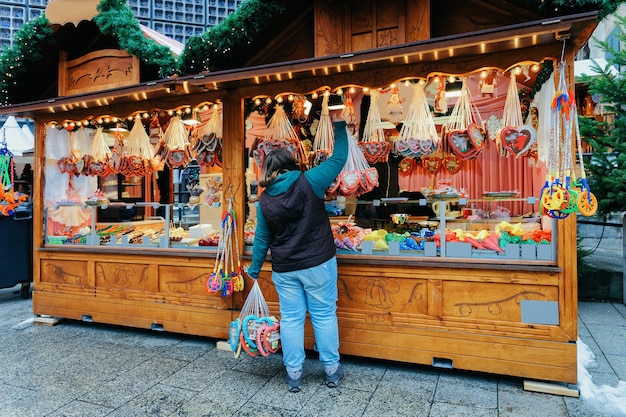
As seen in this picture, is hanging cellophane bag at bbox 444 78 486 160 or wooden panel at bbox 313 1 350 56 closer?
hanging cellophane bag at bbox 444 78 486 160

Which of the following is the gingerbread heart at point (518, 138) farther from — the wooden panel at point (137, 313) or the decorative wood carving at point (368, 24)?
the wooden panel at point (137, 313)

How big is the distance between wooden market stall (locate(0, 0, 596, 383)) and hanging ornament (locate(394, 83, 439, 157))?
0.42 metres

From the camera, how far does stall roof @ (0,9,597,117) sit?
3062mm

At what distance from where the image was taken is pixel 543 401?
3152mm

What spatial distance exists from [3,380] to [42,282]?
2.12 m

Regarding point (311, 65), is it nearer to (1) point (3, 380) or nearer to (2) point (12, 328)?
(1) point (3, 380)

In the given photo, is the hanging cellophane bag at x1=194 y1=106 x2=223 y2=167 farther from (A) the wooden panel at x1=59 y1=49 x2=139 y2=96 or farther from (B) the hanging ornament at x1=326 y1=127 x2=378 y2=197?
(B) the hanging ornament at x1=326 y1=127 x2=378 y2=197

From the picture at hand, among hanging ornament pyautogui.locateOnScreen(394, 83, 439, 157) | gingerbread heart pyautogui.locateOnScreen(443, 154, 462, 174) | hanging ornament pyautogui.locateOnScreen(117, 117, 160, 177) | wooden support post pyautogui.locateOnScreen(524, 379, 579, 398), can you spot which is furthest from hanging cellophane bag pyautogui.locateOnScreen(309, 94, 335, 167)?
wooden support post pyautogui.locateOnScreen(524, 379, 579, 398)

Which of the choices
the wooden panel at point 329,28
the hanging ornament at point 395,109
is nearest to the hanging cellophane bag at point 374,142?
the wooden panel at point 329,28

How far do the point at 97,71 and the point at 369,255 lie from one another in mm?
4315

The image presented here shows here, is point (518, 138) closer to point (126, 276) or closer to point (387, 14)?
point (387, 14)

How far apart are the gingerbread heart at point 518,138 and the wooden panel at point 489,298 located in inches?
49.1

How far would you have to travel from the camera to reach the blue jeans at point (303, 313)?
3385 mm

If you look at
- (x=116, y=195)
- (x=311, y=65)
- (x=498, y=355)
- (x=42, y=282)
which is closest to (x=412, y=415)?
(x=498, y=355)
